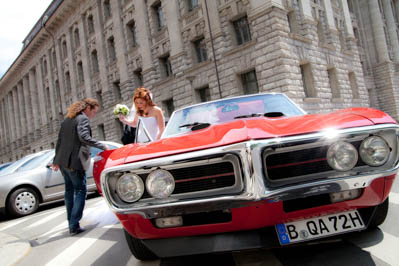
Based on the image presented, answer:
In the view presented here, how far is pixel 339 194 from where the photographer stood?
1.75 meters

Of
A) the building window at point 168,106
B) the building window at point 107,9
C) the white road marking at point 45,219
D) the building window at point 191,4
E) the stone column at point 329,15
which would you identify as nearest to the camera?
the white road marking at point 45,219

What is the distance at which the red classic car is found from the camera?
1.64m

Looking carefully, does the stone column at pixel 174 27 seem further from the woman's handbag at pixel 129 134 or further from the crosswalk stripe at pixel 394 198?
the crosswalk stripe at pixel 394 198

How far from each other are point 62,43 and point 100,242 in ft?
102

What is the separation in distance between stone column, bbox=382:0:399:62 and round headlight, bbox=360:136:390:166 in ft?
99.9

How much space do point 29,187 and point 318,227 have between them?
6.57 meters

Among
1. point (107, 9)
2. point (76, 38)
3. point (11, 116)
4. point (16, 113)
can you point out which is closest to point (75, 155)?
point (107, 9)

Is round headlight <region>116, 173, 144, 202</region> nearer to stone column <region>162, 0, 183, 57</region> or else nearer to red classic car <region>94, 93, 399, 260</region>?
red classic car <region>94, 93, 399, 260</region>

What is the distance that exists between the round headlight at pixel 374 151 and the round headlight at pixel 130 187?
1.38m

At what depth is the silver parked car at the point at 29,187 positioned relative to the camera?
6.15m

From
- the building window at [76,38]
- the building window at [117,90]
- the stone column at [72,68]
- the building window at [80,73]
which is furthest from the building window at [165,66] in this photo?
the building window at [76,38]

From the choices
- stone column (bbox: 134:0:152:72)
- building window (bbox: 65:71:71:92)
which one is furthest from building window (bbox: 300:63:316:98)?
building window (bbox: 65:71:71:92)

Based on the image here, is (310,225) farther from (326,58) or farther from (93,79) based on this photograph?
(93,79)

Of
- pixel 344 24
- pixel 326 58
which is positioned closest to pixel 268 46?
pixel 326 58
